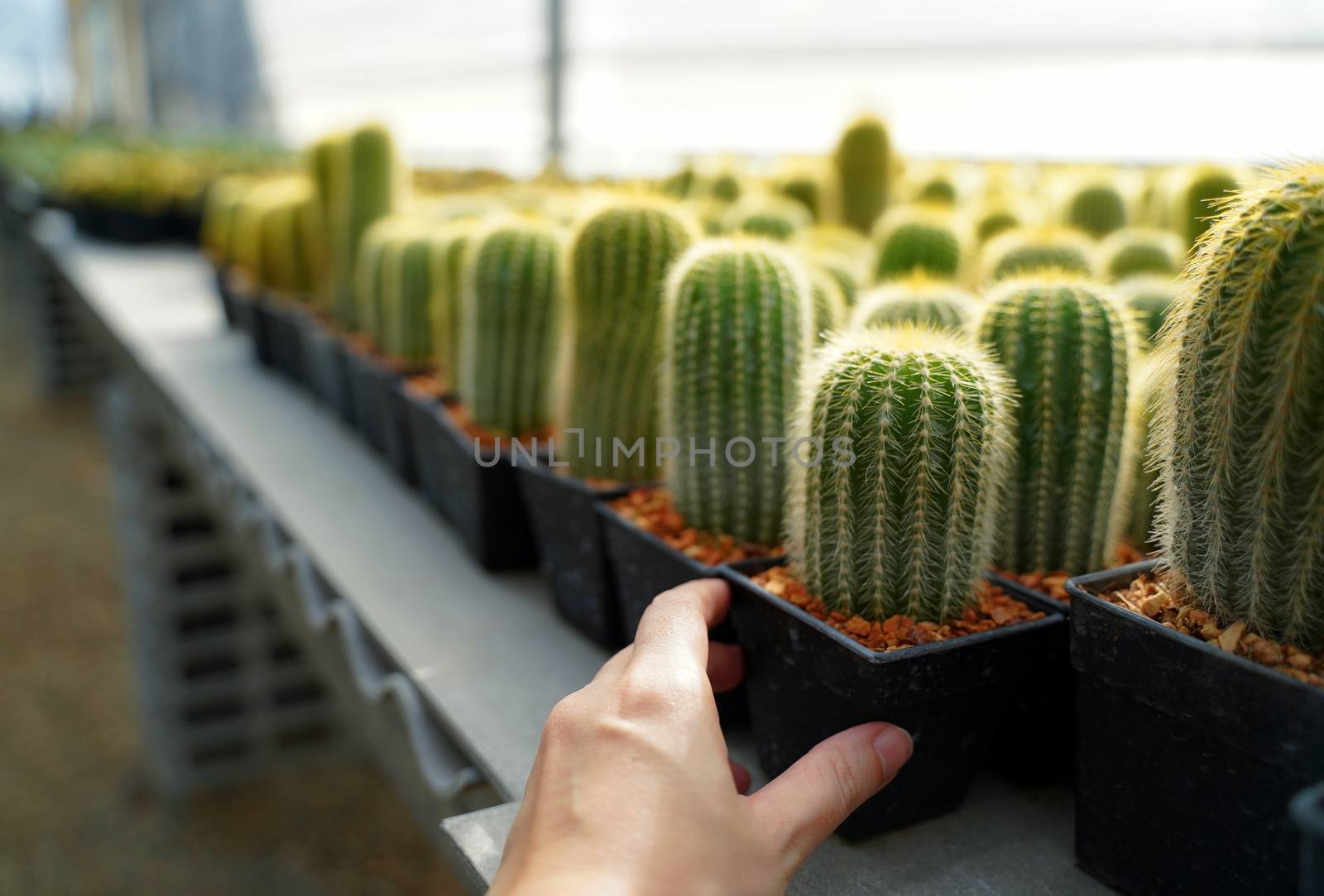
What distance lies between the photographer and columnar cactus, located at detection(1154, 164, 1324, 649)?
0.50 metres

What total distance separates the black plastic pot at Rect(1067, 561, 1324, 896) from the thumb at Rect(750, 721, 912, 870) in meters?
0.11

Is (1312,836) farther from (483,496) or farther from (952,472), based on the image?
(483,496)

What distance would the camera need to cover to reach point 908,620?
2.21 feet

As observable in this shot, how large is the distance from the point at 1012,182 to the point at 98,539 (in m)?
3.55

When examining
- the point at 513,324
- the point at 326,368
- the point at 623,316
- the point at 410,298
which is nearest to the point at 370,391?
the point at 410,298

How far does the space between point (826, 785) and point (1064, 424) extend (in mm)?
348

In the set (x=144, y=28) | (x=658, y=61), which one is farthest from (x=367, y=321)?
(x=144, y=28)

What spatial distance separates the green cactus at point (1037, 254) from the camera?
3.42 ft

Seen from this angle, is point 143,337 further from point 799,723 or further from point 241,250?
point 799,723

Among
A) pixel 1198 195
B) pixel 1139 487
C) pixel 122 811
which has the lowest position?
pixel 122 811

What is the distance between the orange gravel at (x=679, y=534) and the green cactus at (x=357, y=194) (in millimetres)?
1067

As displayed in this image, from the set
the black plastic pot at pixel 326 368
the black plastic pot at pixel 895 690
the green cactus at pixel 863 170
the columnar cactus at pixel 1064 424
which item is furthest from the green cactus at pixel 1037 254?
the black plastic pot at pixel 326 368

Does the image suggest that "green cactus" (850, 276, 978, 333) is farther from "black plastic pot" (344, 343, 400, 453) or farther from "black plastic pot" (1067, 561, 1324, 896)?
"black plastic pot" (344, 343, 400, 453)

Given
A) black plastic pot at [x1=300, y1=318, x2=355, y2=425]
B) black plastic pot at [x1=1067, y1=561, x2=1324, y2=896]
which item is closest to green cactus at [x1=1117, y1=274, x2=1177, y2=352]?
black plastic pot at [x1=1067, y1=561, x2=1324, y2=896]
